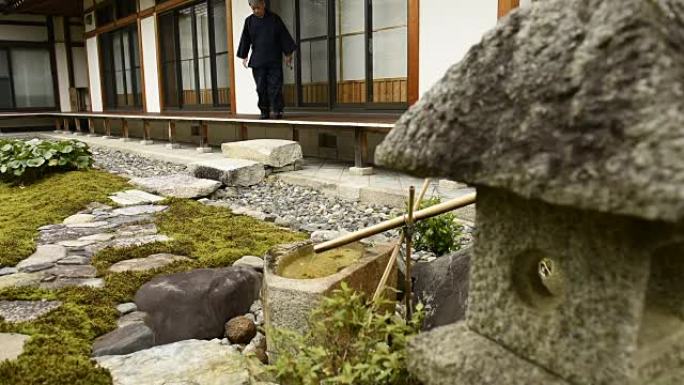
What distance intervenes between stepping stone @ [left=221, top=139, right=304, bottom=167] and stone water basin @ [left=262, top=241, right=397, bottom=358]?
4.56 m

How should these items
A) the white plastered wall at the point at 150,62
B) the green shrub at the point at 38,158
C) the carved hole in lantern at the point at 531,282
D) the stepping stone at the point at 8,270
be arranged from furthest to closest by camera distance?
the white plastered wall at the point at 150,62 → the green shrub at the point at 38,158 → the stepping stone at the point at 8,270 → the carved hole in lantern at the point at 531,282

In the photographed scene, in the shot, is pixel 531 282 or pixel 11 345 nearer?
pixel 531 282

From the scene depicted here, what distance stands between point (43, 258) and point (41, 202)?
8.39 ft

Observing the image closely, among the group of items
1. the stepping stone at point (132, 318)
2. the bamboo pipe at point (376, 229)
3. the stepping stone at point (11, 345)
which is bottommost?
the stepping stone at point (132, 318)

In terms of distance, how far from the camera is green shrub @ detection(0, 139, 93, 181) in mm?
7883

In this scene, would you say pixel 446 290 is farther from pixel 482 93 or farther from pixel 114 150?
pixel 114 150

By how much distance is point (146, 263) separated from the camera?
4035 mm

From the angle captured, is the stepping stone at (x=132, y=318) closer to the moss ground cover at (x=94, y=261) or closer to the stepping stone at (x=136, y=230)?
the moss ground cover at (x=94, y=261)

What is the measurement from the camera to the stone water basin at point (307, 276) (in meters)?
2.44

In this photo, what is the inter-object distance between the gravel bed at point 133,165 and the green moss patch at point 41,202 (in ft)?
2.09

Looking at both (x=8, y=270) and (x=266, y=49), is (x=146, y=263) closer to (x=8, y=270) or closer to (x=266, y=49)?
(x=8, y=270)

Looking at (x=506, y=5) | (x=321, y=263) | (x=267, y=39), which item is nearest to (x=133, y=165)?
(x=267, y=39)

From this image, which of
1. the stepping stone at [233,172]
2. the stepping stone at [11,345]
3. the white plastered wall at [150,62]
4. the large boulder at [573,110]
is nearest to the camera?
the large boulder at [573,110]

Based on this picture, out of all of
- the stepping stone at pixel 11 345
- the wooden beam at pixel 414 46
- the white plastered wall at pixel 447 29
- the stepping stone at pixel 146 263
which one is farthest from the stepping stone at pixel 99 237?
the wooden beam at pixel 414 46
